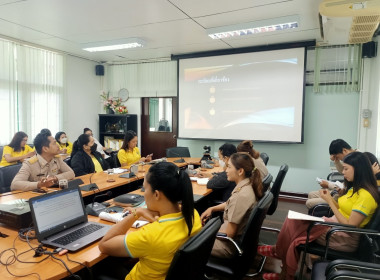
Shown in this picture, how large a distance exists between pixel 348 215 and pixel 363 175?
371 mm

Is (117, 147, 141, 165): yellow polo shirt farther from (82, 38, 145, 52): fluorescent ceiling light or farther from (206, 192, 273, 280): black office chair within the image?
(206, 192, 273, 280): black office chair

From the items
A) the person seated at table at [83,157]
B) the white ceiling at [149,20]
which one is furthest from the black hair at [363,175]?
the person seated at table at [83,157]

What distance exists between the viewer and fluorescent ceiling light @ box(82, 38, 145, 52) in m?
4.47

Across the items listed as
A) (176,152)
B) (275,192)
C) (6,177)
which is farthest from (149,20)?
(275,192)

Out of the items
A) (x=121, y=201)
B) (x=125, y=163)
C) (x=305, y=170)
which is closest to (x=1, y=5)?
(x=125, y=163)

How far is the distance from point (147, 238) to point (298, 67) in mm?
4277

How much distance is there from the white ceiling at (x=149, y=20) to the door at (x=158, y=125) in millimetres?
1437

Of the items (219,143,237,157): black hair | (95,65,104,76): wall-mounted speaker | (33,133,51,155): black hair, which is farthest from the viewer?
(95,65,104,76): wall-mounted speaker

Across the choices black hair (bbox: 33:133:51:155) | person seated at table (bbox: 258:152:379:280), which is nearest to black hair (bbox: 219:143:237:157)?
person seated at table (bbox: 258:152:379:280)

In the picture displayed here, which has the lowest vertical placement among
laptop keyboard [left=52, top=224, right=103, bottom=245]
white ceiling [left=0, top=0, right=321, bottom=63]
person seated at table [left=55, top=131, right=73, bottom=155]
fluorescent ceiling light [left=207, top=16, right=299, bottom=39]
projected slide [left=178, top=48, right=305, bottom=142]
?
laptop keyboard [left=52, top=224, right=103, bottom=245]

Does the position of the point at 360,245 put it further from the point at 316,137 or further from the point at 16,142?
the point at 16,142

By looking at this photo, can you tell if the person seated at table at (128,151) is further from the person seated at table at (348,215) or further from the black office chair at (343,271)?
the black office chair at (343,271)

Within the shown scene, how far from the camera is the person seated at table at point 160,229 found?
1251 millimetres

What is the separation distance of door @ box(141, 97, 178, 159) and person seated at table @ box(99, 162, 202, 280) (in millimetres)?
4599
